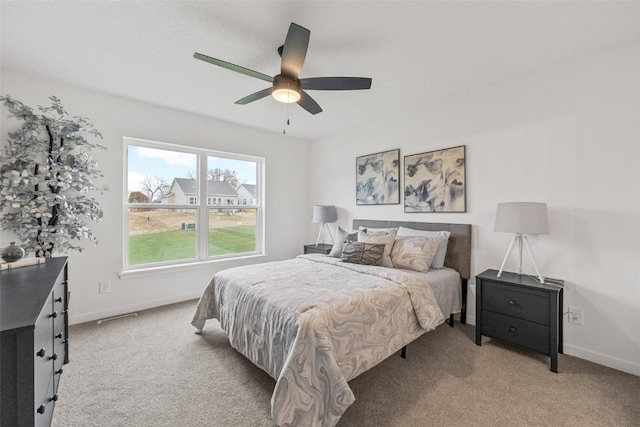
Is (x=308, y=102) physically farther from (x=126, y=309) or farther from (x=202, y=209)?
(x=126, y=309)

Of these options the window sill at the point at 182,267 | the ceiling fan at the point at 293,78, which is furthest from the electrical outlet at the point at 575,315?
the window sill at the point at 182,267

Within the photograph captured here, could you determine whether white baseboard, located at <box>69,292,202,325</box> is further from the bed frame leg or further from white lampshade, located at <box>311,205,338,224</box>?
the bed frame leg

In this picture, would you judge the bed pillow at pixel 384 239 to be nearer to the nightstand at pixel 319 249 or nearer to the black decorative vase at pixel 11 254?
the nightstand at pixel 319 249

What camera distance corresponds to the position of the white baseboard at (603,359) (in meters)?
2.08

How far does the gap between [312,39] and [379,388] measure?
2671mm

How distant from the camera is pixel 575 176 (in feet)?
7.63

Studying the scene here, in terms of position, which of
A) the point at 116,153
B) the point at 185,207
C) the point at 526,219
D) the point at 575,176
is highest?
the point at 116,153

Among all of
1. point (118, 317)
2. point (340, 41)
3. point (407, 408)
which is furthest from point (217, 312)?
point (340, 41)

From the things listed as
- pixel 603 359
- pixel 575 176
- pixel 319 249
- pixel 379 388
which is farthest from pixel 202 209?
pixel 603 359

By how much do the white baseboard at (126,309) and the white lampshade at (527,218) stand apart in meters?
3.88

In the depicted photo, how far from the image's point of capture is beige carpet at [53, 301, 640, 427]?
1635mm

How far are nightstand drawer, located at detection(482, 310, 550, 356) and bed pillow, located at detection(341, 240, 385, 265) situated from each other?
3.53ft

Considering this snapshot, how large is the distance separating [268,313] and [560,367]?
240 centimetres

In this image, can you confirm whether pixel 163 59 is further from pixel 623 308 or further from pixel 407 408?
pixel 623 308
